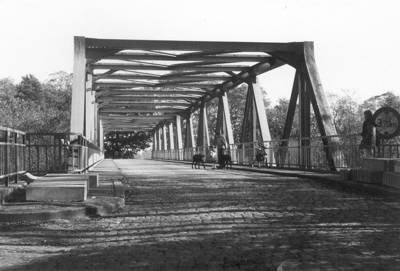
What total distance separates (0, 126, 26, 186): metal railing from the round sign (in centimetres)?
671

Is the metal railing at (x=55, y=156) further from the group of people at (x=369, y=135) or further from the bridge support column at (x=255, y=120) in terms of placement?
the bridge support column at (x=255, y=120)

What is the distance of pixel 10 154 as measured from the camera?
8.49 m

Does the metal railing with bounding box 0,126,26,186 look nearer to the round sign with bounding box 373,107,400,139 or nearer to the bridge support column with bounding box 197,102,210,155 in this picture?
the round sign with bounding box 373,107,400,139

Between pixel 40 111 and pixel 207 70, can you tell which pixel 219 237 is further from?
pixel 40 111

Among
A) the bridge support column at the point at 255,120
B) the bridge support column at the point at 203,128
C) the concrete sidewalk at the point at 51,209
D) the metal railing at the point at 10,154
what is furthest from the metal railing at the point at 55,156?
the bridge support column at the point at 203,128

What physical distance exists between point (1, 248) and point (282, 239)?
2357 millimetres

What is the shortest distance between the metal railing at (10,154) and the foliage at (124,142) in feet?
258

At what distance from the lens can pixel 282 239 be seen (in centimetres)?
496

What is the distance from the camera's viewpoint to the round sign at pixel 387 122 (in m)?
11.0

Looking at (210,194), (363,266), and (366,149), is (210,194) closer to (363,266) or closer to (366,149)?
(366,149)

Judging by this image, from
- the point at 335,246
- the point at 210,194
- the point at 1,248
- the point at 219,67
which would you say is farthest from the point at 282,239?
the point at 219,67

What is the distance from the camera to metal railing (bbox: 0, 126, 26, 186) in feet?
25.6

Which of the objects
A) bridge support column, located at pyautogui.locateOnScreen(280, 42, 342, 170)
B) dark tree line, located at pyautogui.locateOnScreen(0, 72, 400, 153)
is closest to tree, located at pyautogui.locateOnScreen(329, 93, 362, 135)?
dark tree line, located at pyautogui.locateOnScreen(0, 72, 400, 153)

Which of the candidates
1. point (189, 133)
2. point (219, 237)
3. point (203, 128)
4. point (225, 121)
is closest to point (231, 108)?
point (189, 133)
